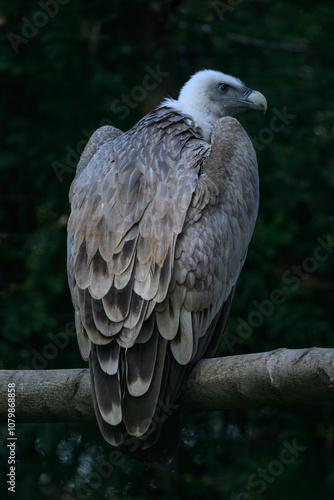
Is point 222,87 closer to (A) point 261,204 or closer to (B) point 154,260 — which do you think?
(A) point 261,204

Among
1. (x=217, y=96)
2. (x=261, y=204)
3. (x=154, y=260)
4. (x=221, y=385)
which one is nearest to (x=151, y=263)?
(x=154, y=260)

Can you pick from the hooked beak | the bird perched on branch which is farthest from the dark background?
the bird perched on branch

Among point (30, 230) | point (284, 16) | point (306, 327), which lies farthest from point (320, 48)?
point (30, 230)

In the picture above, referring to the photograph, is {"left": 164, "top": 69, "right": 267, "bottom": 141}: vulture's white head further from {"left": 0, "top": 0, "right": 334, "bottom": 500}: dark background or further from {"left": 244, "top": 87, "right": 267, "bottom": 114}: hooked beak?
{"left": 0, "top": 0, "right": 334, "bottom": 500}: dark background

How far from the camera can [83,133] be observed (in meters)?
5.31

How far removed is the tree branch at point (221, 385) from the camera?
250 centimetres

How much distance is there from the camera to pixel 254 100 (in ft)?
14.6

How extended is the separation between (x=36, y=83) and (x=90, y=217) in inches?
96.9

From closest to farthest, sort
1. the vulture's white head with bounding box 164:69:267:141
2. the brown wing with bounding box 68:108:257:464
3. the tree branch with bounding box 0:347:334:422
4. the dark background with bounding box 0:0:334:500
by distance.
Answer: the tree branch with bounding box 0:347:334:422 < the brown wing with bounding box 68:108:257:464 < the vulture's white head with bounding box 164:69:267:141 < the dark background with bounding box 0:0:334:500

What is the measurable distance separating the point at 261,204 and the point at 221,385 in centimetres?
271

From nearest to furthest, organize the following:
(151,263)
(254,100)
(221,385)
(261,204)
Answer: (221,385) → (151,263) → (254,100) → (261,204)

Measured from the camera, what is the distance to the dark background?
4.99 meters

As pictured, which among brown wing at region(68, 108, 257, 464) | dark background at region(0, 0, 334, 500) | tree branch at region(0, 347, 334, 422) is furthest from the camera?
dark background at region(0, 0, 334, 500)

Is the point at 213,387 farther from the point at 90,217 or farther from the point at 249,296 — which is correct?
the point at 249,296
